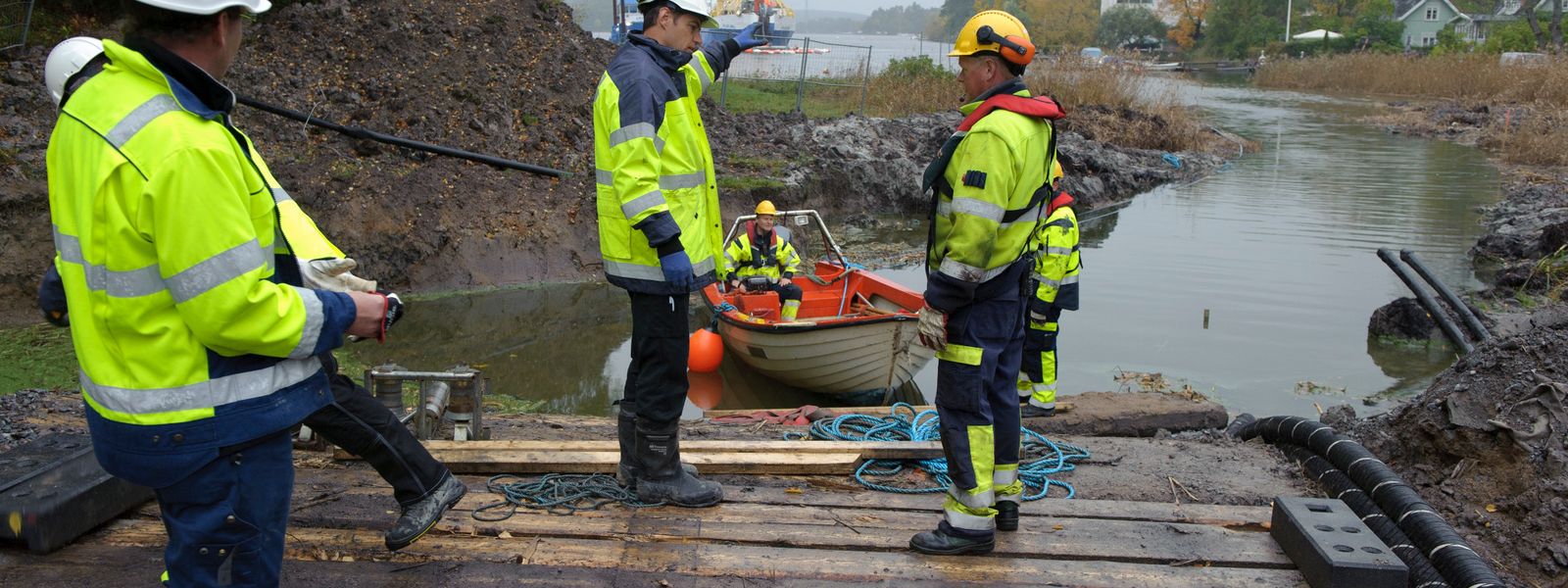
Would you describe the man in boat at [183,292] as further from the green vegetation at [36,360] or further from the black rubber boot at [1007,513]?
the green vegetation at [36,360]

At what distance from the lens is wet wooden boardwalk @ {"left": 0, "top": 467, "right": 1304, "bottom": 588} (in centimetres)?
349

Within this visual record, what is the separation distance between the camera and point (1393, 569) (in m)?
3.32

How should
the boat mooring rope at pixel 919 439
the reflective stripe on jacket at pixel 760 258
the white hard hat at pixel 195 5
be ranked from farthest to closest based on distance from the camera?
the reflective stripe on jacket at pixel 760 258, the boat mooring rope at pixel 919 439, the white hard hat at pixel 195 5

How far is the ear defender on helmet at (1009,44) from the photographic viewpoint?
149 inches

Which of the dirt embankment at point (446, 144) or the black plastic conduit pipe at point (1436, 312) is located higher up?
the dirt embankment at point (446, 144)

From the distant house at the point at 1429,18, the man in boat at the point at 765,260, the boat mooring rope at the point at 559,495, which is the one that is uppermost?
the distant house at the point at 1429,18

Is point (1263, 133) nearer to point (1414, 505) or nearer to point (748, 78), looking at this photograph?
point (748, 78)

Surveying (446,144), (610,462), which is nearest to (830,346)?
(610,462)

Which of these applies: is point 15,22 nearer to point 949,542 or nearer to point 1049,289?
point 1049,289

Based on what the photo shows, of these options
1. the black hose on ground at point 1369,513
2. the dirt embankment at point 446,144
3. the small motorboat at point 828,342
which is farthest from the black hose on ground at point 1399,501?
the dirt embankment at point 446,144

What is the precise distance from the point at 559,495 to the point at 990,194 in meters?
1.92

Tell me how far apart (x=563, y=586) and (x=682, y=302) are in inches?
42.7

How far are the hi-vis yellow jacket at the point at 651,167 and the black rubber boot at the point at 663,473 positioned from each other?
1.75ft

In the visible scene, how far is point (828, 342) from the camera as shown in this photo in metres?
9.14
